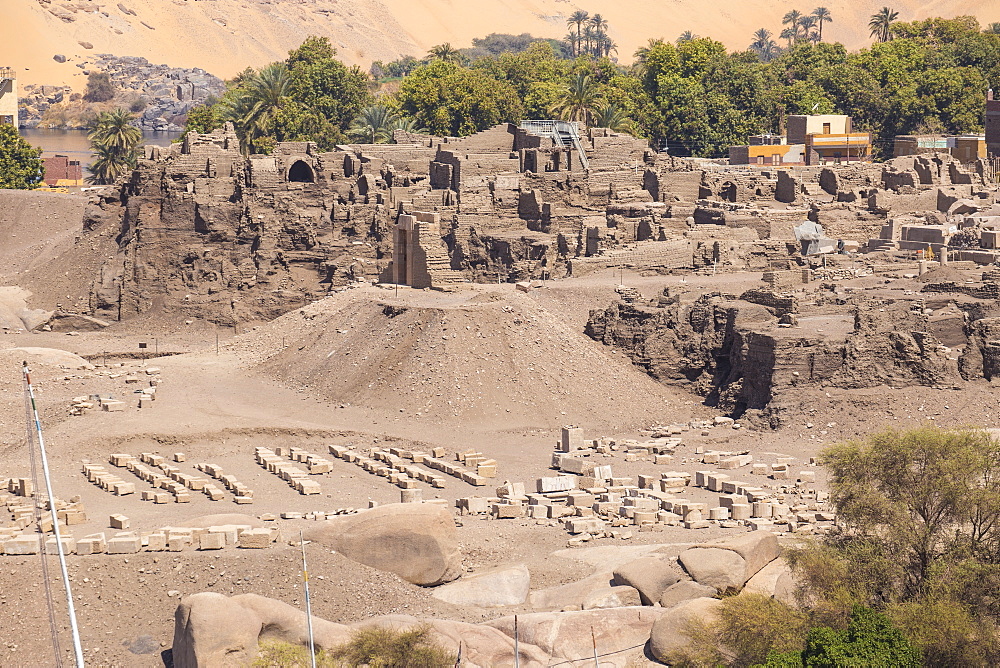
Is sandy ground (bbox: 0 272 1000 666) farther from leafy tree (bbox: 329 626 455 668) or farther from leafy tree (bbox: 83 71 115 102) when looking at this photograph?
leafy tree (bbox: 83 71 115 102)

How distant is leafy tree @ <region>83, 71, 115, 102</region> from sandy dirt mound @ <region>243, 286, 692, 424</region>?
436ft

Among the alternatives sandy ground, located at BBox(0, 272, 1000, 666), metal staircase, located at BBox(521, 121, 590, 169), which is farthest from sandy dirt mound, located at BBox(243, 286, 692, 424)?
metal staircase, located at BBox(521, 121, 590, 169)

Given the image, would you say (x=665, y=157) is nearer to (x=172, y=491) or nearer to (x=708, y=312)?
(x=708, y=312)

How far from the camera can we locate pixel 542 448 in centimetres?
3928

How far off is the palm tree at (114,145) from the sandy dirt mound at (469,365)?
34.6 m

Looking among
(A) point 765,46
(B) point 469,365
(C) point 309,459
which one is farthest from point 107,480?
(A) point 765,46

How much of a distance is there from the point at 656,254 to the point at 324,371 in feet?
39.8

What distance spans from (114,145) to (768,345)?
45650mm

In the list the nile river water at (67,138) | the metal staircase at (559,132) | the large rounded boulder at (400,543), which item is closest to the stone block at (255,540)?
the large rounded boulder at (400,543)

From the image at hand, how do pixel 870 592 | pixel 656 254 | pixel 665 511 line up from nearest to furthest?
pixel 870 592 < pixel 665 511 < pixel 656 254

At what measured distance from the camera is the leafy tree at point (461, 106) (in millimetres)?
89000

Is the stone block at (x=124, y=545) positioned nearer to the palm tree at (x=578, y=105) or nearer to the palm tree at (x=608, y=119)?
the palm tree at (x=578, y=105)

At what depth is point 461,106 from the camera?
89500 mm

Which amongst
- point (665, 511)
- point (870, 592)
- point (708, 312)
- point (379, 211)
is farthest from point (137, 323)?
point (870, 592)
